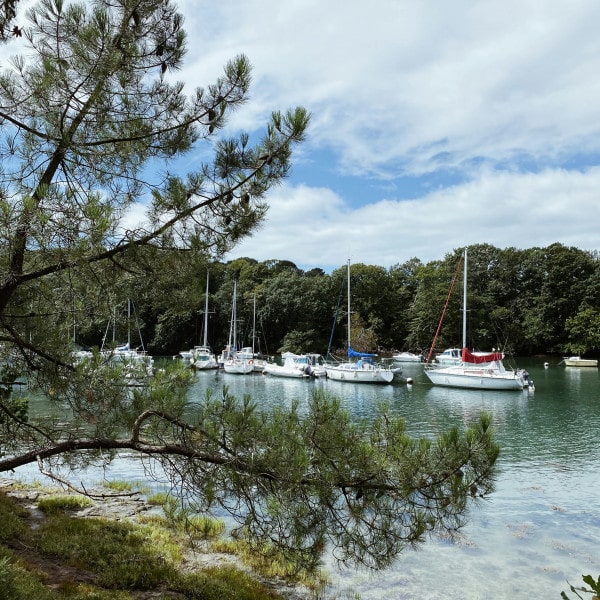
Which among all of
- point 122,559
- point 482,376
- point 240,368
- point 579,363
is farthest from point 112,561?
point 579,363

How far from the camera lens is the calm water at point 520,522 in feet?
17.8

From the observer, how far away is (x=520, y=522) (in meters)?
7.30

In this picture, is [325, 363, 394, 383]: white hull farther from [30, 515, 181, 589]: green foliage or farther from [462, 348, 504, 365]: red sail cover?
[30, 515, 181, 589]: green foliage

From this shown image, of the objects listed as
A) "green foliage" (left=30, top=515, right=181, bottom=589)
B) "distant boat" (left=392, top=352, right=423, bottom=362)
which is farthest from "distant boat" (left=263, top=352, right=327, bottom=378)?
"green foliage" (left=30, top=515, right=181, bottom=589)

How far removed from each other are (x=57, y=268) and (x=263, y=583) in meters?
3.86

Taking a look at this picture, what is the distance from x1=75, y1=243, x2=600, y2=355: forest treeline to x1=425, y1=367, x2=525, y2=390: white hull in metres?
16.7

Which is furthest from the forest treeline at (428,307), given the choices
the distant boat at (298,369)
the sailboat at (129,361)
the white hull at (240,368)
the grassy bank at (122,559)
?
the sailboat at (129,361)

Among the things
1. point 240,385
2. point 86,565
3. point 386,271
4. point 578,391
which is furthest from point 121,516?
point 386,271

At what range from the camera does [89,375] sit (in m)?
3.36

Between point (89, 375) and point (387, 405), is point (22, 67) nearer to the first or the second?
point (89, 375)

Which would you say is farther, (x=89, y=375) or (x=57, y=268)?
(x=89, y=375)

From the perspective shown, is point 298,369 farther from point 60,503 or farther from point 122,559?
point 122,559

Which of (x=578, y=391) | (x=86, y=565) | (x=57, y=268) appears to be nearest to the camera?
(x=57, y=268)

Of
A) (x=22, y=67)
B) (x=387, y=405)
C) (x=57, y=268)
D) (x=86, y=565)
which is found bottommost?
(x=86, y=565)
